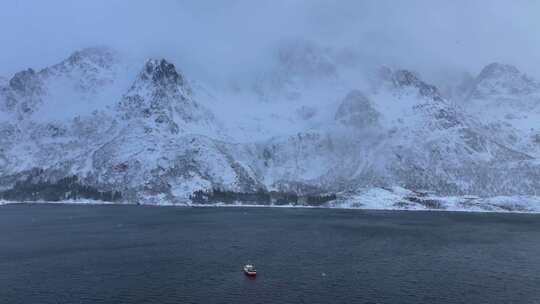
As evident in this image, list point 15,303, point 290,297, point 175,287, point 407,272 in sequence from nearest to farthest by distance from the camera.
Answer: point 15,303
point 290,297
point 175,287
point 407,272

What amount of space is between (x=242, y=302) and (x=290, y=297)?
13.9 metres

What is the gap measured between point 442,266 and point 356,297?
58713 millimetres

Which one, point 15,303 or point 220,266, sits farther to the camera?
point 220,266

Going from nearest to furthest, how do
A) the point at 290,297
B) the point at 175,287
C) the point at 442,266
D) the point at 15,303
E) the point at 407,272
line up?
the point at 15,303, the point at 290,297, the point at 175,287, the point at 407,272, the point at 442,266

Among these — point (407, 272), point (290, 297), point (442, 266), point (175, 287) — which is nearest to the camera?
point (290, 297)

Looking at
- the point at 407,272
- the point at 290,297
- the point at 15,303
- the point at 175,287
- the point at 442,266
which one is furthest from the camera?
the point at 442,266

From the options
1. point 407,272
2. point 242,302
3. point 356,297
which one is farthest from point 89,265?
point 407,272

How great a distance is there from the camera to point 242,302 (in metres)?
146

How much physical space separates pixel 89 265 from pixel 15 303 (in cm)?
5118

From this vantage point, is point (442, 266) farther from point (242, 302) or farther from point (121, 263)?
point (121, 263)

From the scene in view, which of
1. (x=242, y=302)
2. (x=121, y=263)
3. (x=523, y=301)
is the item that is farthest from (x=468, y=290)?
(x=121, y=263)

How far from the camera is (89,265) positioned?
630ft

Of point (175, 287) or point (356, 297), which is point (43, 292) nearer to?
point (175, 287)

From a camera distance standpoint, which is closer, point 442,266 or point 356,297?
point 356,297
